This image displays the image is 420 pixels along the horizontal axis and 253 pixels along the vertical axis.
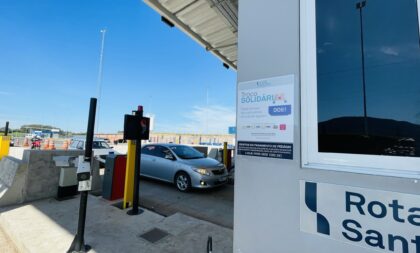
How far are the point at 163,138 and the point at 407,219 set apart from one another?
128ft

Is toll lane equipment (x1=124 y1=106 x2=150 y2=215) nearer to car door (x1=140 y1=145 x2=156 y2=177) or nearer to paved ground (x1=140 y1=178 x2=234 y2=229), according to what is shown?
paved ground (x1=140 y1=178 x2=234 y2=229)

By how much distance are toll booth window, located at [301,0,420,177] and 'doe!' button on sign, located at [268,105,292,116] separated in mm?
108

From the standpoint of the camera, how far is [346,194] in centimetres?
118

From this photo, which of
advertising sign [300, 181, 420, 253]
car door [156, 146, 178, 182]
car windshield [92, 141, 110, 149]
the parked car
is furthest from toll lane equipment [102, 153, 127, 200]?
car windshield [92, 141, 110, 149]

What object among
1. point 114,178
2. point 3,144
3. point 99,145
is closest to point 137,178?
point 114,178

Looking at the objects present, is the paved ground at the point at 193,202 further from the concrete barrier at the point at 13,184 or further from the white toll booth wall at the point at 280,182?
the white toll booth wall at the point at 280,182

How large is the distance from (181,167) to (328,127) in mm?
5710

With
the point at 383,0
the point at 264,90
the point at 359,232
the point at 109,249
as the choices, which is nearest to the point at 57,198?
the point at 109,249

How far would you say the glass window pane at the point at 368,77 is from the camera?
44.3 inches

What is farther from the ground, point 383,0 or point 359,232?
point 383,0

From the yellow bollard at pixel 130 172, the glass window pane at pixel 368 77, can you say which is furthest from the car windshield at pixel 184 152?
the glass window pane at pixel 368 77

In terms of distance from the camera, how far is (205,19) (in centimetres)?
455

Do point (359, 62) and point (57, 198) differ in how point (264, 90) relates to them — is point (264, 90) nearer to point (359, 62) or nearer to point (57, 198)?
point (359, 62)

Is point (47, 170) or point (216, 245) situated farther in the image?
point (47, 170)
